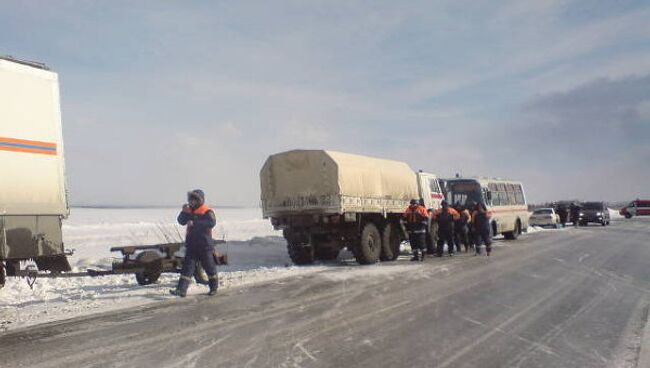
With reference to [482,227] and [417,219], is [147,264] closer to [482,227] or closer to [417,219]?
[417,219]

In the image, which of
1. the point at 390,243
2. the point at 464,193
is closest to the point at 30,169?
the point at 390,243

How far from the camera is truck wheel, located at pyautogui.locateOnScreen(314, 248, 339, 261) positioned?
15.6 metres

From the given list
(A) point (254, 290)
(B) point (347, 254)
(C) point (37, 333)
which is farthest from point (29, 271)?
(B) point (347, 254)

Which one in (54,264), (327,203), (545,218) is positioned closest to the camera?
(54,264)

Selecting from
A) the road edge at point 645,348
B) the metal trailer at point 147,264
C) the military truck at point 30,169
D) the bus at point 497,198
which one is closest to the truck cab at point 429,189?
the bus at point 497,198

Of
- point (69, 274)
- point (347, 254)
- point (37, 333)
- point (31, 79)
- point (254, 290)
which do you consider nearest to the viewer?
point (37, 333)

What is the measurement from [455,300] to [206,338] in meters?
4.22

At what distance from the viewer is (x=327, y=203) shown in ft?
44.8

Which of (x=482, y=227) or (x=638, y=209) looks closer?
(x=482, y=227)

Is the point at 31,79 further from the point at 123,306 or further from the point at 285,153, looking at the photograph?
the point at 285,153

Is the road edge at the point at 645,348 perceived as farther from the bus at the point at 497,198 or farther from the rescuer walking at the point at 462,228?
the bus at the point at 497,198

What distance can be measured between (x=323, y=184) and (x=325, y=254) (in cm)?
285

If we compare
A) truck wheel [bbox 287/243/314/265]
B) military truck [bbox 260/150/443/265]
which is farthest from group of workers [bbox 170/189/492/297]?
truck wheel [bbox 287/243/314/265]

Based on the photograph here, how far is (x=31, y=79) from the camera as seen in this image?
7957mm
